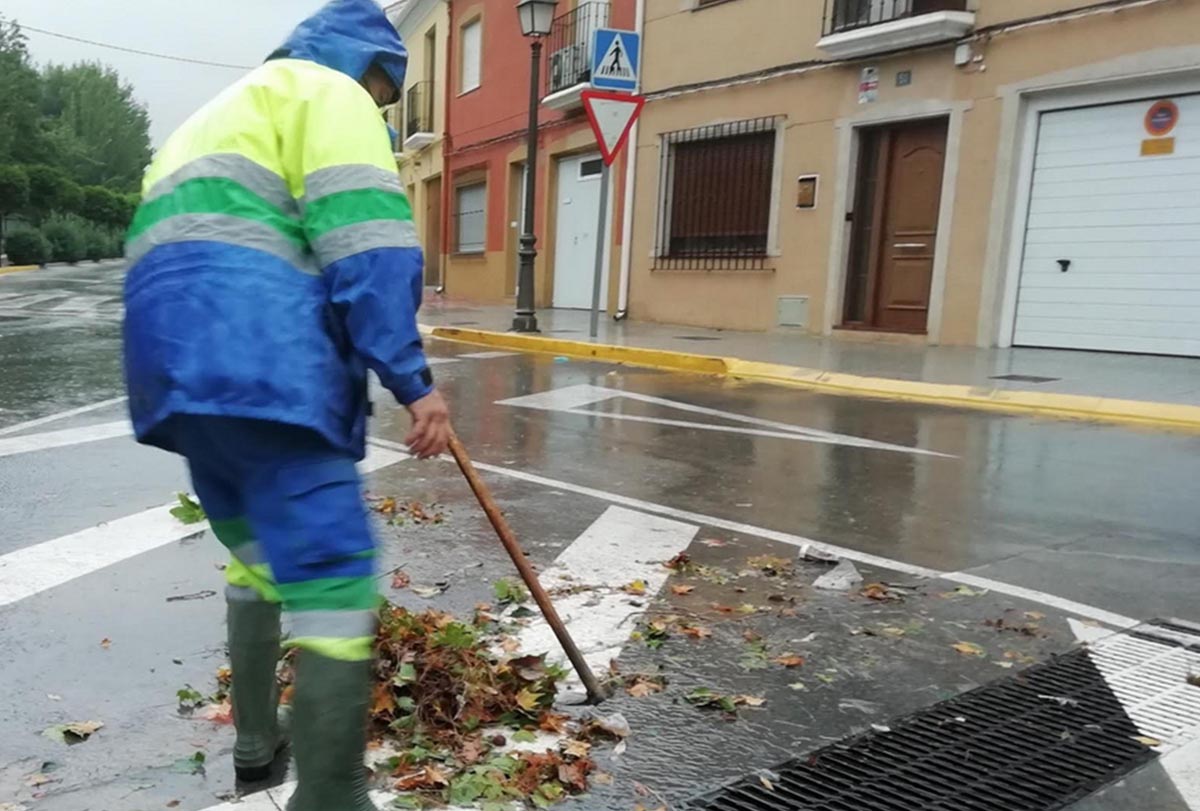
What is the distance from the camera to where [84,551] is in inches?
149

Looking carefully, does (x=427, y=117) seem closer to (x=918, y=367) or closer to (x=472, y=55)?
(x=472, y=55)

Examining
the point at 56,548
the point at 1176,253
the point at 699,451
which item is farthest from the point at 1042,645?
the point at 1176,253

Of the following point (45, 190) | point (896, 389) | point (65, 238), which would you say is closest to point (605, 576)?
point (896, 389)

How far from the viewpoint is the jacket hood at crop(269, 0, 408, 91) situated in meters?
1.93

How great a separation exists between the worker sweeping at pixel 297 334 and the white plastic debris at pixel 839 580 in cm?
218

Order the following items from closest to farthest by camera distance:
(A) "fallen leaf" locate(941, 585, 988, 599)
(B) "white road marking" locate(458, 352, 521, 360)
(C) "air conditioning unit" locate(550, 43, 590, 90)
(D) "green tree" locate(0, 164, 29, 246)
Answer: (A) "fallen leaf" locate(941, 585, 988, 599) → (B) "white road marking" locate(458, 352, 521, 360) → (C) "air conditioning unit" locate(550, 43, 590, 90) → (D) "green tree" locate(0, 164, 29, 246)

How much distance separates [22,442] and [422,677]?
14.4 ft

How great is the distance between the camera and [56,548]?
382 centimetres

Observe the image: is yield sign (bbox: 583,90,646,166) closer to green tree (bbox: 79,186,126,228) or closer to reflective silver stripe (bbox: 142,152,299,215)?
reflective silver stripe (bbox: 142,152,299,215)

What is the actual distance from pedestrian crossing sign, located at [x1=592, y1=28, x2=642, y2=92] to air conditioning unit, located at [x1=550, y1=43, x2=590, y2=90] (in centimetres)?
529

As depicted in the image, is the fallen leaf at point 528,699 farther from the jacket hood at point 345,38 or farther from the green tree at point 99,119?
the green tree at point 99,119

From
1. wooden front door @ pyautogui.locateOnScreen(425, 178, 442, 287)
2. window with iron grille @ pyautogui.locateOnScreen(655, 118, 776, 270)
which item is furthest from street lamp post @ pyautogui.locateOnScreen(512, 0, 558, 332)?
wooden front door @ pyautogui.locateOnScreen(425, 178, 442, 287)

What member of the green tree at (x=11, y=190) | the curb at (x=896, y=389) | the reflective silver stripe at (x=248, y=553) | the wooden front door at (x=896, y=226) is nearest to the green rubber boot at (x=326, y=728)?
the reflective silver stripe at (x=248, y=553)

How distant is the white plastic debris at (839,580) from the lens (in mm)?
3551
